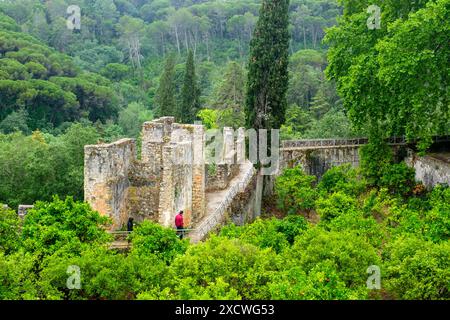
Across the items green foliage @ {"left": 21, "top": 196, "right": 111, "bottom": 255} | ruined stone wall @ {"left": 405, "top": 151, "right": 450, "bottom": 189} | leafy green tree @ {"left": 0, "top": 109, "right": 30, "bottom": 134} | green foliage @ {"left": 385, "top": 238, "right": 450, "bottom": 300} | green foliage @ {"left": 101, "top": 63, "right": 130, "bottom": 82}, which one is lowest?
green foliage @ {"left": 385, "top": 238, "right": 450, "bottom": 300}

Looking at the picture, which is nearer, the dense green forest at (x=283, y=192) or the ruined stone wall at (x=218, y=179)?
the dense green forest at (x=283, y=192)

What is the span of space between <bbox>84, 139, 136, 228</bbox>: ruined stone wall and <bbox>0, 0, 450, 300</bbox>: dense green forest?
0.78m

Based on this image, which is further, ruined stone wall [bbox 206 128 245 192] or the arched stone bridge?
ruined stone wall [bbox 206 128 245 192]

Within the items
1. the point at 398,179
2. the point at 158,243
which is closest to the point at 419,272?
the point at 158,243

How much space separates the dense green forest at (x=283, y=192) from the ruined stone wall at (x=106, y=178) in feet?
2.54

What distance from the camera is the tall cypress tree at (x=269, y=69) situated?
108 feet

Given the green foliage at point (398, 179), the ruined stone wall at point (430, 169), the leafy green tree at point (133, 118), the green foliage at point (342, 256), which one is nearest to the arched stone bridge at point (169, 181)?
the green foliage at point (342, 256)

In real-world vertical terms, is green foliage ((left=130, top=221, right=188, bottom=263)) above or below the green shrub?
above

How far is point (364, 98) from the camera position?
94.5ft

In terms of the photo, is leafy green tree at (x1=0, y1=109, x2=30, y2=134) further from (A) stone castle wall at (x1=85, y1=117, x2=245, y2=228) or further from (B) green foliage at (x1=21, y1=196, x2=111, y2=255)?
(B) green foliage at (x1=21, y1=196, x2=111, y2=255)

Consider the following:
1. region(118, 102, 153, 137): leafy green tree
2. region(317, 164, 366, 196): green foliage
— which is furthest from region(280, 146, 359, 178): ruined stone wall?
region(118, 102, 153, 137): leafy green tree

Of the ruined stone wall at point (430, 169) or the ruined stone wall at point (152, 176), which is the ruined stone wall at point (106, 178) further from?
the ruined stone wall at point (430, 169)

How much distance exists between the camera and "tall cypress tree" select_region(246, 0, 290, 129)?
3284cm

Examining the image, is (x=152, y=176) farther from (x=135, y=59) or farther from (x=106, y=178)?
→ (x=135, y=59)
